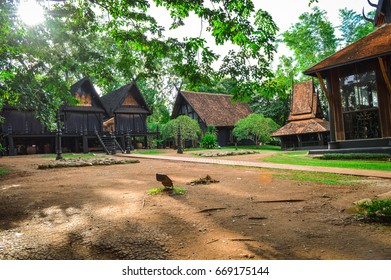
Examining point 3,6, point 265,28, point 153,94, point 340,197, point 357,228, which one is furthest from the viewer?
point 153,94

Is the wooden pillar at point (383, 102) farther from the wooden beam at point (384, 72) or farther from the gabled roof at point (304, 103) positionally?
the gabled roof at point (304, 103)

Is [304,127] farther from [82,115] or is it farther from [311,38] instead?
[82,115]

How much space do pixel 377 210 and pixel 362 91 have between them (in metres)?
12.9

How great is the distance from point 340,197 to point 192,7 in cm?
451

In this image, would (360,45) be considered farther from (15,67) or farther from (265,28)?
(15,67)

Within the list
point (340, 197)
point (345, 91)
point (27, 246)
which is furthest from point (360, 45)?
point (27, 246)

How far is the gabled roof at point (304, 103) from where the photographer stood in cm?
2491

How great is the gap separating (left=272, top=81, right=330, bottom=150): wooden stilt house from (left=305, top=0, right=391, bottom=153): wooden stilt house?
364 inches

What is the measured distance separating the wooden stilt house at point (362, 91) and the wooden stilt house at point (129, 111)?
19.3 meters

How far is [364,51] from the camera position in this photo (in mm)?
12914

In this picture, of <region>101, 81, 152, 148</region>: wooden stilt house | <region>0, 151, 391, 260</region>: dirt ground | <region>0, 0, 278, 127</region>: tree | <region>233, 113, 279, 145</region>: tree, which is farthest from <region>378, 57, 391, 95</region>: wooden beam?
<region>101, 81, 152, 148</region>: wooden stilt house

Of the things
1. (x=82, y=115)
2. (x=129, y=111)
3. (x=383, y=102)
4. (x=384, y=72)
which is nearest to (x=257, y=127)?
(x=383, y=102)

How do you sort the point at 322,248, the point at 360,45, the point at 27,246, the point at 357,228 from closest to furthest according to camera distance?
1. the point at 322,248
2. the point at 27,246
3. the point at 357,228
4. the point at 360,45

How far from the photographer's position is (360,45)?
13891 millimetres
